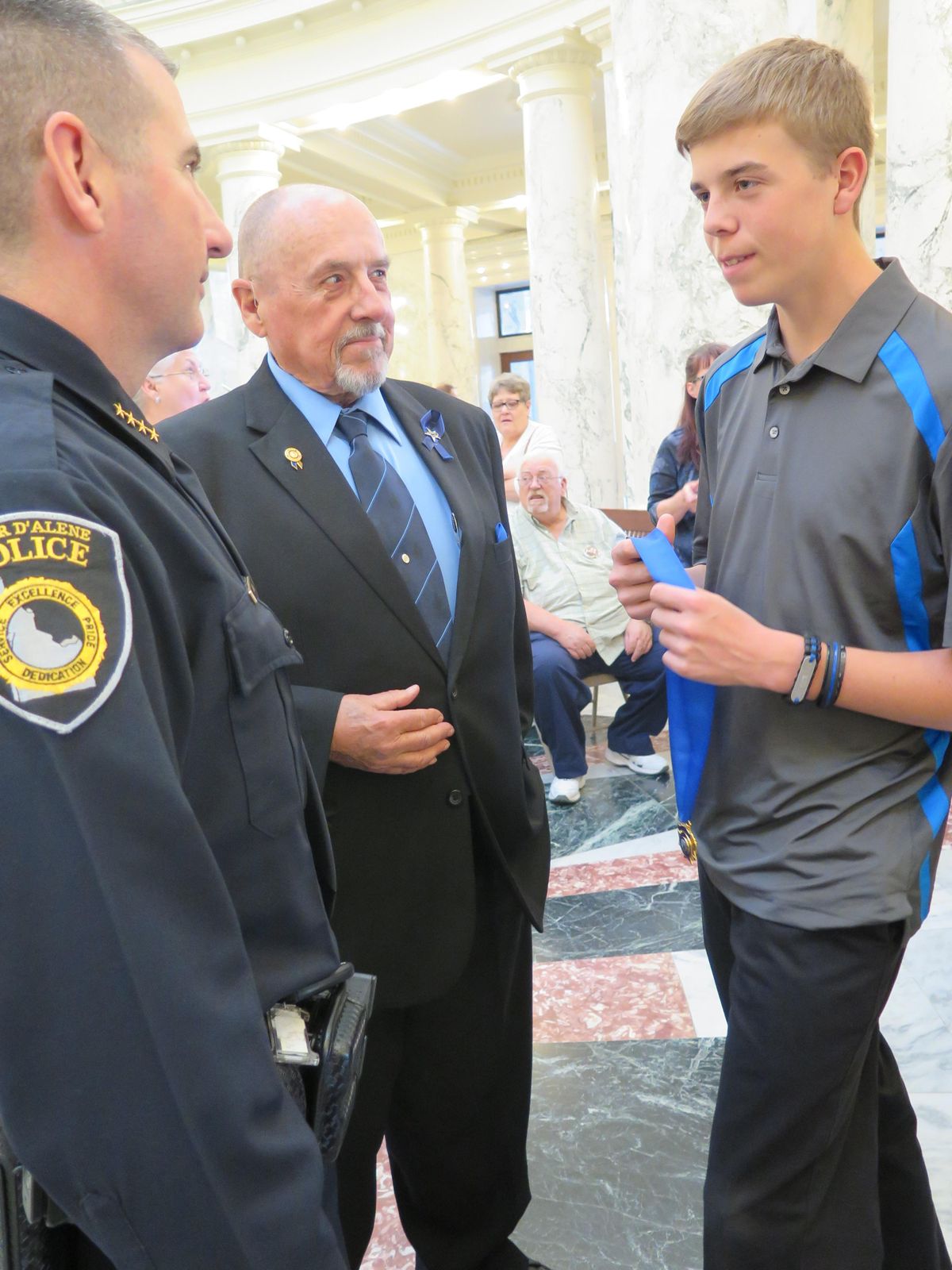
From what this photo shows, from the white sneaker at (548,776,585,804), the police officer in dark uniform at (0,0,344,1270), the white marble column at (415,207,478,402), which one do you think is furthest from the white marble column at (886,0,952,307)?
the white marble column at (415,207,478,402)

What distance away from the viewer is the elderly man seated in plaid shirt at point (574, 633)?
4895 millimetres

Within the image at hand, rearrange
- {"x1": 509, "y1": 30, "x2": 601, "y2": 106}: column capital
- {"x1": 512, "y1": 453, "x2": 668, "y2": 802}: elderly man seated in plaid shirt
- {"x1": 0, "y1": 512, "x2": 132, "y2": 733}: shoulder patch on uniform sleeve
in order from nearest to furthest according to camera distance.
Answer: {"x1": 0, "y1": 512, "x2": 132, "y2": 733}: shoulder patch on uniform sleeve → {"x1": 512, "y1": 453, "x2": 668, "y2": 802}: elderly man seated in plaid shirt → {"x1": 509, "y1": 30, "x2": 601, "y2": 106}: column capital

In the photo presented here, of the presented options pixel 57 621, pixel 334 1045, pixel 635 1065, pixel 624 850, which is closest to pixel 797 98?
pixel 57 621

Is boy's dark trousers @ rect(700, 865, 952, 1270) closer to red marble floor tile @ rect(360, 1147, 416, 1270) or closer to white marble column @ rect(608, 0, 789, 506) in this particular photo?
red marble floor tile @ rect(360, 1147, 416, 1270)

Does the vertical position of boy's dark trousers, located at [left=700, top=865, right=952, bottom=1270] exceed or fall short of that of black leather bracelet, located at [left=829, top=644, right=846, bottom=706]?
it falls short

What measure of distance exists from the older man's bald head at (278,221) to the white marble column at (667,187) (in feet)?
9.66

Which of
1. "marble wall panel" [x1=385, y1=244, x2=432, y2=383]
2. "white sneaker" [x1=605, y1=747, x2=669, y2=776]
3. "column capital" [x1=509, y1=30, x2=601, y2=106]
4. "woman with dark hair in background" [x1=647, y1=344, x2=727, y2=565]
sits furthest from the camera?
"marble wall panel" [x1=385, y1=244, x2=432, y2=383]

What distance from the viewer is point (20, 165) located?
89cm

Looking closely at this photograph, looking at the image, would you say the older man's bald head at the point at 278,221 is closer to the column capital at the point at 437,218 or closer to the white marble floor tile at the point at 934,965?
the white marble floor tile at the point at 934,965

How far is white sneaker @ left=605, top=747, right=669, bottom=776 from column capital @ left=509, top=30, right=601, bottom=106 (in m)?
6.15

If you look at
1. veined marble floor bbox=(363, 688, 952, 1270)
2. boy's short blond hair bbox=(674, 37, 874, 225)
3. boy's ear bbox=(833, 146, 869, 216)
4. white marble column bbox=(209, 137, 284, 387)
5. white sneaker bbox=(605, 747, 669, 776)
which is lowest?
veined marble floor bbox=(363, 688, 952, 1270)

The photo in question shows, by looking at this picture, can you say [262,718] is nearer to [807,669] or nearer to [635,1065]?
[807,669]

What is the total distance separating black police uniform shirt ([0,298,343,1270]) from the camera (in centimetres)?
74

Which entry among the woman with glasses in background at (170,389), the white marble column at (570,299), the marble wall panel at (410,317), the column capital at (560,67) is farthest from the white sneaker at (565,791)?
the marble wall panel at (410,317)
